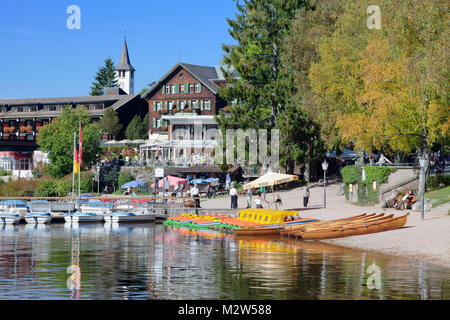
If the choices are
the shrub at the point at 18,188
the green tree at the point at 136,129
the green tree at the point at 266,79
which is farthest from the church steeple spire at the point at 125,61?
the green tree at the point at 266,79

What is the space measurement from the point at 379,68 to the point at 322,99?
11.6 m

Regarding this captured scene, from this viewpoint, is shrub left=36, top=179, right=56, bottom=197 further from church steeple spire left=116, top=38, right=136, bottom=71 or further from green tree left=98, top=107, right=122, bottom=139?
church steeple spire left=116, top=38, right=136, bottom=71

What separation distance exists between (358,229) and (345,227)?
2.32 ft

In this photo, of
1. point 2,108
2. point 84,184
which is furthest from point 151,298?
point 2,108

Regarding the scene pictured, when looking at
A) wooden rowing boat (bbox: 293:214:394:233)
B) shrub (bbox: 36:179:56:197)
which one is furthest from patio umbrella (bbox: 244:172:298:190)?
shrub (bbox: 36:179:56:197)

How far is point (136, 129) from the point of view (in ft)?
350

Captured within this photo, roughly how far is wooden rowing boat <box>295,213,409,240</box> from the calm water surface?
28.4 inches

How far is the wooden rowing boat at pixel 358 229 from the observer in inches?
1394

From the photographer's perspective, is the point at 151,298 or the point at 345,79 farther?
the point at 345,79

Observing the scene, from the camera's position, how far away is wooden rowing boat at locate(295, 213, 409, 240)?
3541 centimetres

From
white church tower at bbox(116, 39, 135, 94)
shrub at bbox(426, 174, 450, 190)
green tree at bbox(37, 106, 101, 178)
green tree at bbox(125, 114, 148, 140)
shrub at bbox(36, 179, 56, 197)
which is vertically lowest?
shrub at bbox(36, 179, 56, 197)

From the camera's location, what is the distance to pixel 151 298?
21250 millimetres

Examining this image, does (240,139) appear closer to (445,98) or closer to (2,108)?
(445,98)

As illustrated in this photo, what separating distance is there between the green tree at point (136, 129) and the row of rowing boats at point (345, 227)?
68.9 m
